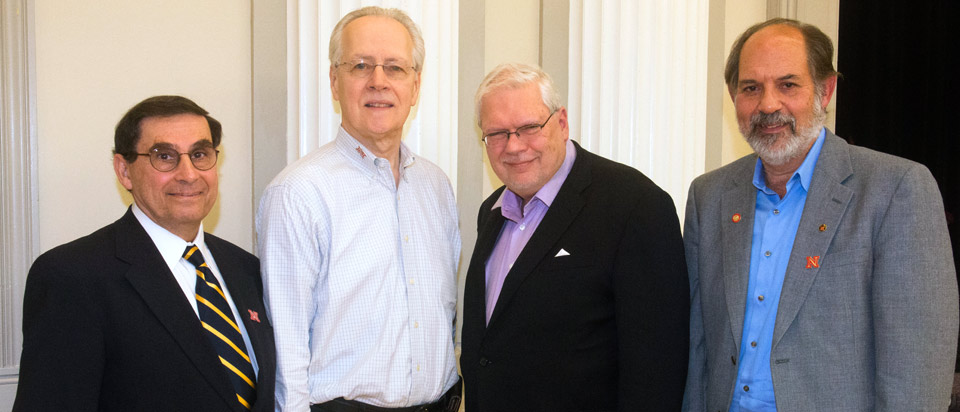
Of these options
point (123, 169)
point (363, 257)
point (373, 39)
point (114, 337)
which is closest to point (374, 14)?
point (373, 39)

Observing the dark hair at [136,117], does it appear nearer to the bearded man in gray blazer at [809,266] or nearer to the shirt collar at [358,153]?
the shirt collar at [358,153]

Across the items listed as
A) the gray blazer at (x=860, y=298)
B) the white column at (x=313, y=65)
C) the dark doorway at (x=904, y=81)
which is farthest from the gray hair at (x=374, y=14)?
the dark doorway at (x=904, y=81)

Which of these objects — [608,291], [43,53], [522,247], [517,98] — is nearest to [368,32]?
[517,98]

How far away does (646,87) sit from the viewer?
326 centimetres

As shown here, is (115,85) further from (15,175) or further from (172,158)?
(172,158)

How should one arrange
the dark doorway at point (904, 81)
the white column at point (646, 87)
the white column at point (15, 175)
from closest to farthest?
the white column at point (15, 175)
the white column at point (646, 87)
the dark doorway at point (904, 81)

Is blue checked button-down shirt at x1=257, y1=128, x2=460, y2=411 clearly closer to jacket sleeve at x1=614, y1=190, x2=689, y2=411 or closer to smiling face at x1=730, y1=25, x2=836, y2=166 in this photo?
jacket sleeve at x1=614, y1=190, x2=689, y2=411

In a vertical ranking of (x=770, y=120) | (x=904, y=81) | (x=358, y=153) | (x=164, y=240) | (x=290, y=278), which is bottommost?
(x=290, y=278)

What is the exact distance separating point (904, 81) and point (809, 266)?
4.88m

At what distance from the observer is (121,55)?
2768 millimetres

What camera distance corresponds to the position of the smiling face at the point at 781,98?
1.94 meters

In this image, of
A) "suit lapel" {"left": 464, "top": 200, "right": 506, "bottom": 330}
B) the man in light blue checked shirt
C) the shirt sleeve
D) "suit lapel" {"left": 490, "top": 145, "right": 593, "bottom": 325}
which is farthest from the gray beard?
the shirt sleeve

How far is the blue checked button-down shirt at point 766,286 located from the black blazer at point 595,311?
0.17 m

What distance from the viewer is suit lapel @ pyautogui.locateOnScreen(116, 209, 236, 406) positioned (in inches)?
66.3
